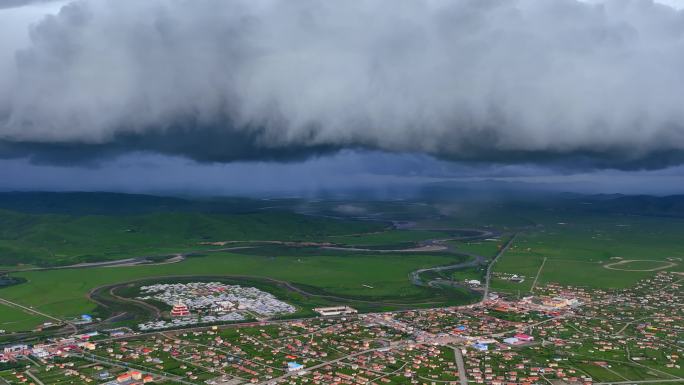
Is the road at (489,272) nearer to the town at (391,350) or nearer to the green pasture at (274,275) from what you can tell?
the town at (391,350)

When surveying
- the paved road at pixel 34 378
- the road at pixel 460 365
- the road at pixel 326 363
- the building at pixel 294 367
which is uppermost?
the paved road at pixel 34 378

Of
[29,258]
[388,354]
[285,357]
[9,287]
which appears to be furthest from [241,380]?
[29,258]

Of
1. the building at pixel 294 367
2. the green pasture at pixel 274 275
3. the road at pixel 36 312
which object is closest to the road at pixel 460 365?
the building at pixel 294 367

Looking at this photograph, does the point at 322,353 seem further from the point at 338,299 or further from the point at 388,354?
the point at 338,299

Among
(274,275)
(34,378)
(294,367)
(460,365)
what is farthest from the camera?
(274,275)

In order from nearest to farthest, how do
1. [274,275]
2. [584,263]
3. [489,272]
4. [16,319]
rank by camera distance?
[16,319] < [274,275] < [489,272] < [584,263]

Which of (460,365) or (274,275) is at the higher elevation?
(274,275)

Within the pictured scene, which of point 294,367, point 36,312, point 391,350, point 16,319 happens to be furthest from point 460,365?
point 36,312

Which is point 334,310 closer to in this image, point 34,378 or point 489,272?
point 34,378
